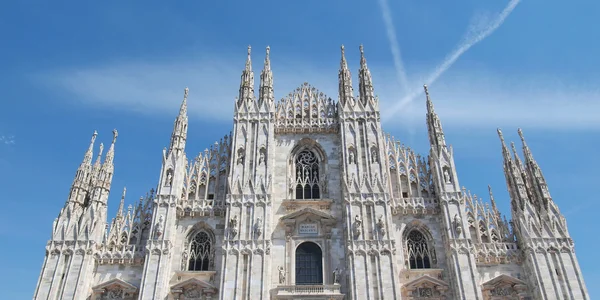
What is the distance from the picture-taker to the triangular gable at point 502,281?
2341cm

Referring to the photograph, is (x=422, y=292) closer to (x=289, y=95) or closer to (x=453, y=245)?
(x=453, y=245)

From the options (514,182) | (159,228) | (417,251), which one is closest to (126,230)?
(159,228)

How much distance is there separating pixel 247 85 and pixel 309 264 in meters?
11.8

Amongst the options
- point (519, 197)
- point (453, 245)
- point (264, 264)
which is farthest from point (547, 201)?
point (264, 264)

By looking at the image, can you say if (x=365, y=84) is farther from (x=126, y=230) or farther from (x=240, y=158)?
(x=126, y=230)

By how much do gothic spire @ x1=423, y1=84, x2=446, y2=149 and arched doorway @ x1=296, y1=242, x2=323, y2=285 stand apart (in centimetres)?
894

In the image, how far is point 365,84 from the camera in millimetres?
30500

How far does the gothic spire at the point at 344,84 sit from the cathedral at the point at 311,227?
3.13ft

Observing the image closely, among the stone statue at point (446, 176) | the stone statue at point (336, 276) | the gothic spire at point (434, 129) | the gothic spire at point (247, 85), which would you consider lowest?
the stone statue at point (336, 276)

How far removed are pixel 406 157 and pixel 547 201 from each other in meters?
7.46

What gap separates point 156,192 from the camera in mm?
25844

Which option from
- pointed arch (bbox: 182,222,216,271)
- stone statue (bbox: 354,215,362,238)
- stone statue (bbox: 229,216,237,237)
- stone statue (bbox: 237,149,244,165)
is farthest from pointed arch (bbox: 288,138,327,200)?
pointed arch (bbox: 182,222,216,271)

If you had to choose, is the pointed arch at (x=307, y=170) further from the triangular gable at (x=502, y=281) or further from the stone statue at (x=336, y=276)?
the triangular gable at (x=502, y=281)

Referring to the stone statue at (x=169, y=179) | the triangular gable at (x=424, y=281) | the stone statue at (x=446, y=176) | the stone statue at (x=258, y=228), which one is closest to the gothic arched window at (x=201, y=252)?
the stone statue at (x=258, y=228)
